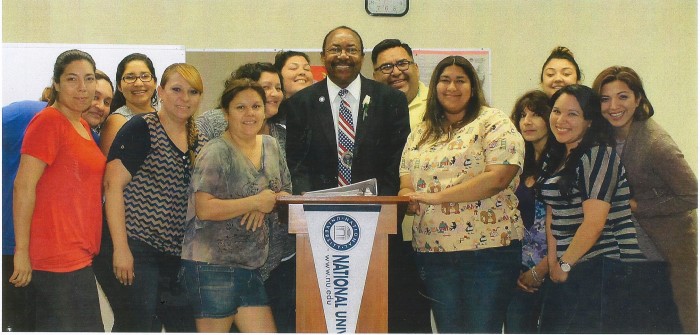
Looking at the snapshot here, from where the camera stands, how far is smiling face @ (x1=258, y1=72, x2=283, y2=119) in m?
3.42

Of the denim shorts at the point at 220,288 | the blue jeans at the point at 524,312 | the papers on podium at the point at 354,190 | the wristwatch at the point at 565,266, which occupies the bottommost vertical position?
the blue jeans at the point at 524,312

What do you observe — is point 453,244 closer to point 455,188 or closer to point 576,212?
point 455,188

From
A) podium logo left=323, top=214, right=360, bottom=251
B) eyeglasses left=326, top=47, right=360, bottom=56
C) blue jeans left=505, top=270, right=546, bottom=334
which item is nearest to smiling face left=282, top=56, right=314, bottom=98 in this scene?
eyeglasses left=326, top=47, right=360, bottom=56

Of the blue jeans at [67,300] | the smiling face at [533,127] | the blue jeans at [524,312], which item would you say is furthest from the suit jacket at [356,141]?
the blue jeans at [67,300]

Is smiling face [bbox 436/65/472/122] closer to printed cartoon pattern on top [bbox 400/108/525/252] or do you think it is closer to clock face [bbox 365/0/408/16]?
printed cartoon pattern on top [bbox 400/108/525/252]

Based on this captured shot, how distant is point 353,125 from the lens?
3443 millimetres

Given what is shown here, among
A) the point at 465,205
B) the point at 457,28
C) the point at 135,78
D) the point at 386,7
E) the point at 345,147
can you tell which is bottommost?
the point at 465,205

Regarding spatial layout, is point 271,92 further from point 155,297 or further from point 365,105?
point 155,297

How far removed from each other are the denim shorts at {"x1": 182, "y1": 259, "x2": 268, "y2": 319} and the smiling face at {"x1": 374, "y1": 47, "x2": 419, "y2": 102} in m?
1.10

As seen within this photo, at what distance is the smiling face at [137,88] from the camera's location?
3447mm

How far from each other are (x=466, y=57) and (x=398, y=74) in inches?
13.4

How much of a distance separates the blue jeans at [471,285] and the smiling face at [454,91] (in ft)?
2.09

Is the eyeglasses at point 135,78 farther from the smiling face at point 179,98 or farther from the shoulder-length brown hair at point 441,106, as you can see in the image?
the shoulder-length brown hair at point 441,106

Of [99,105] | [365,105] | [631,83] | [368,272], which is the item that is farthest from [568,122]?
[99,105]
